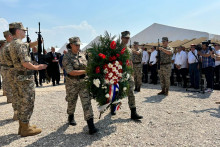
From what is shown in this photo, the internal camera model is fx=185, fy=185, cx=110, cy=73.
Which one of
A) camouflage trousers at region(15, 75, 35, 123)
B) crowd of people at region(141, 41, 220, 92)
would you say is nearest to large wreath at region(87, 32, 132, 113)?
camouflage trousers at region(15, 75, 35, 123)

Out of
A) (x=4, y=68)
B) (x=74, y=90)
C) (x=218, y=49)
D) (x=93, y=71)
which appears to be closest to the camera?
(x=93, y=71)

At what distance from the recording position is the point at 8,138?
3809mm

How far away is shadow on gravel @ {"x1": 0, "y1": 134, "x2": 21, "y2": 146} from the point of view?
11.8ft

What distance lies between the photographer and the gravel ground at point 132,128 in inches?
138

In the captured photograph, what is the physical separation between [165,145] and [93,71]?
1.93 meters

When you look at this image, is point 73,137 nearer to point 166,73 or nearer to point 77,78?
point 77,78

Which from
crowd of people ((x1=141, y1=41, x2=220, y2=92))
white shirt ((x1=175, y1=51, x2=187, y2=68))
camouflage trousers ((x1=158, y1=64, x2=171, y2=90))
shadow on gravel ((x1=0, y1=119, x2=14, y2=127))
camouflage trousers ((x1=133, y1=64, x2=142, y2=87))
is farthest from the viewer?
white shirt ((x1=175, y1=51, x2=187, y2=68))

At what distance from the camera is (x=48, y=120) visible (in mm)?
4879

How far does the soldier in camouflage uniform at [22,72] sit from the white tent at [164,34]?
40.6 feet

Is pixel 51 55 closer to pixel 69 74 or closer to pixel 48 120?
pixel 48 120

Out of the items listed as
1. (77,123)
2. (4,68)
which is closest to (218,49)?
(77,123)

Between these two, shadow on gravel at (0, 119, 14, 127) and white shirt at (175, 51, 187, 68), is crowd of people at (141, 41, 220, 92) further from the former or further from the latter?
shadow on gravel at (0, 119, 14, 127)

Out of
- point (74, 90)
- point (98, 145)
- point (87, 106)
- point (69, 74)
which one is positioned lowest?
point (98, 145)

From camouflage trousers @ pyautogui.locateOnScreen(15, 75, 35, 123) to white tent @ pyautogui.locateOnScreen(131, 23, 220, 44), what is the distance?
12409mm
